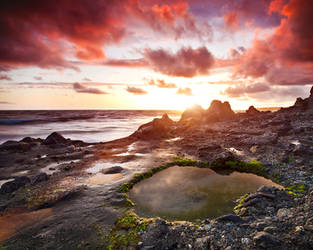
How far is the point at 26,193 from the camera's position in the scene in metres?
14.2

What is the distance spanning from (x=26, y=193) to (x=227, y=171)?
64.2 feet

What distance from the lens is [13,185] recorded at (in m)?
15.0

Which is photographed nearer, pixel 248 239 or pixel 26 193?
pixel 248 239

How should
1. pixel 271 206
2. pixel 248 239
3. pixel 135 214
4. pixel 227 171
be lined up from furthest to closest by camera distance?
pixel 227 171, pixel 135 214, pixel 271 206, pixel 248 239

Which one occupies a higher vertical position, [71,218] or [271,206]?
[271,206]

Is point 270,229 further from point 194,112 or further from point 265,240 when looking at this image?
point 194,112

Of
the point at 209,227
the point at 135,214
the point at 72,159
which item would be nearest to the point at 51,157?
the point at 72,159

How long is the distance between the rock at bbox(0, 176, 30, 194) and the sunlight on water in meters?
10.4

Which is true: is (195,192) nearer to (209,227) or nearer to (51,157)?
(209,227)

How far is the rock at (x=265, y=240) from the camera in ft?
23.5

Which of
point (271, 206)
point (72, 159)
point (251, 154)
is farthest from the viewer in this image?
point (72, 159)

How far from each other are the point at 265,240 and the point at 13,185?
19402 millimetres

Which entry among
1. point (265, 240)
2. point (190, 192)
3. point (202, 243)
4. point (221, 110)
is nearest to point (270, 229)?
point (265, 240)

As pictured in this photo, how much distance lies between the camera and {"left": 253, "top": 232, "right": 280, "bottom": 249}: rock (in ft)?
23.5
